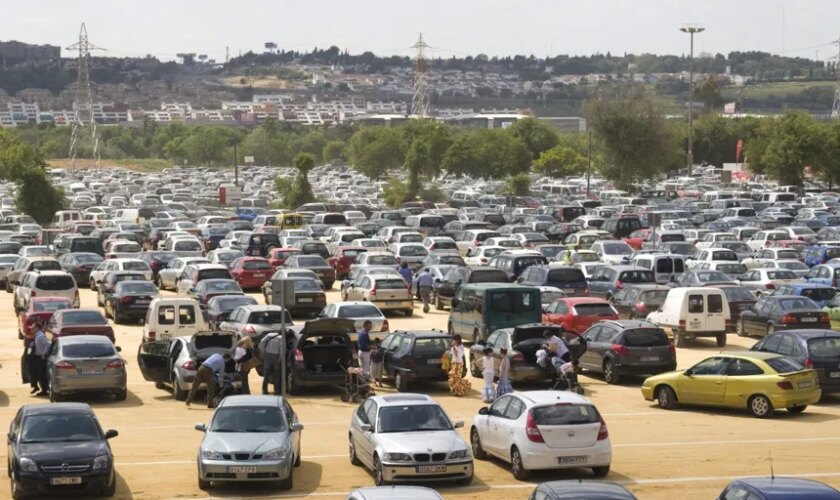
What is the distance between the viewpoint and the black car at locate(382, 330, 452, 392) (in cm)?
3005

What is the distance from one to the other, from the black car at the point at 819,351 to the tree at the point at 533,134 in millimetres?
95821

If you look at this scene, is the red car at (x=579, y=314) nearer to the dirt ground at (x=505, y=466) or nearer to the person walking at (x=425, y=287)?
the dirt ground at (x=505, y=466)

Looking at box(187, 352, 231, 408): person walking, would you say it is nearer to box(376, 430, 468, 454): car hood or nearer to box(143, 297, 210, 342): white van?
box(143, 297, 210, 342): white van

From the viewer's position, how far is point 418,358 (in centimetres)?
3005

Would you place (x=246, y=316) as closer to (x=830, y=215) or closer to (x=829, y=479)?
(x=829, y=479)

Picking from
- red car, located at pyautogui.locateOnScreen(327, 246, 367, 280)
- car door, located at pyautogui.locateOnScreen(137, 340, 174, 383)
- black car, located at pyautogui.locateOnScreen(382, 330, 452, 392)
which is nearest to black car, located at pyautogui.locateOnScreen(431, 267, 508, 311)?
red car, located at pyautogui.locateOnScreen(327, 246, 367, 280)

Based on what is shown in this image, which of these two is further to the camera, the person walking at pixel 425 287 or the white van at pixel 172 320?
the person walking at pixel 425 287

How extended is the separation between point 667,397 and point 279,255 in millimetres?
30421

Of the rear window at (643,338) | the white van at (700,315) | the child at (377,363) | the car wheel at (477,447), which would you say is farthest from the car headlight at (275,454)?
the white van at (700,315)

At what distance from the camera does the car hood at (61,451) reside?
19516 millimetres

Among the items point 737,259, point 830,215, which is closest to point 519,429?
point 737,259

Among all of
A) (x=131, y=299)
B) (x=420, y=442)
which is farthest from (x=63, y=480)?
(x=131, y=299)

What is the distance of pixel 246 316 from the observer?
3484 centimetres

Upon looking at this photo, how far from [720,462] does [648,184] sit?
97211 mm
